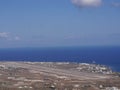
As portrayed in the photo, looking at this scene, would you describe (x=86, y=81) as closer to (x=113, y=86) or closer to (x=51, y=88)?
(x=113, y=86)

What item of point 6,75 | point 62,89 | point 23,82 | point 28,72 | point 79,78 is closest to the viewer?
point 62,89

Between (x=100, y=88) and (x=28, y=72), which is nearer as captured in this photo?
(x=100, y=88)

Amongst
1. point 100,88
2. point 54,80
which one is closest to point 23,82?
point 54,80

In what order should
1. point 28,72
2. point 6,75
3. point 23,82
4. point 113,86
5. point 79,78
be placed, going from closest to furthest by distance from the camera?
point 113,86 < point 23,82 < point 79,78 < point 6,75 < point 28,72

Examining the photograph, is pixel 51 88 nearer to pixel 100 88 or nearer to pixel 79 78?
pixel 100 88

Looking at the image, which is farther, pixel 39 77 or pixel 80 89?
pixel 39 77

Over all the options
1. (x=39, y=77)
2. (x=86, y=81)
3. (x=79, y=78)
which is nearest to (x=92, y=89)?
(x=86, y=81)

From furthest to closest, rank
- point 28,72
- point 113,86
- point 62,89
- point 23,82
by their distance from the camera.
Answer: point 28,72, point 23,82, point 113,86, point 62,89

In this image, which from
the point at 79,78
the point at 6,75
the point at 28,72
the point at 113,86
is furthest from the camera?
the point at 28,72
